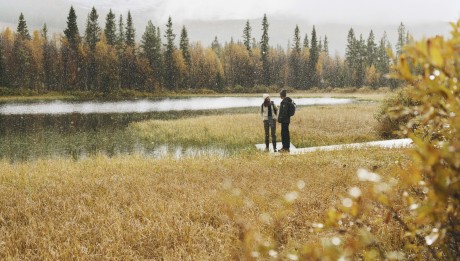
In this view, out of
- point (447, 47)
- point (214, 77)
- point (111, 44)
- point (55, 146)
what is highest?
point (111, 44)

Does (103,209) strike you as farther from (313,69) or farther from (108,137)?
(313,69)

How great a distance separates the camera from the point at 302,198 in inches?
269

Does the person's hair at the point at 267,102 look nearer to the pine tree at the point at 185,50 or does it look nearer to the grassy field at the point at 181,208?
the grassy field at the point at 181,208

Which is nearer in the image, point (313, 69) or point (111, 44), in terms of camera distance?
point (111, 44)

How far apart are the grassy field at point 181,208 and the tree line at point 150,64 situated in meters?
73.6

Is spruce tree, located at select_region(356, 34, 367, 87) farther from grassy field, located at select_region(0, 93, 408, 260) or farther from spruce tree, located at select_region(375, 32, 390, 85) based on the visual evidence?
grassy field, located at select_region(0, 93, 408, 260)

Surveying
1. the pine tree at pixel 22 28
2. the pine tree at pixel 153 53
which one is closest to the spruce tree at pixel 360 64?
the pine tree at pixel 153 53

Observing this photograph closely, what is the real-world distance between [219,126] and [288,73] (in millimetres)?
92447

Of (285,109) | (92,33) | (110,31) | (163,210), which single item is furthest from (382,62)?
(163,210)

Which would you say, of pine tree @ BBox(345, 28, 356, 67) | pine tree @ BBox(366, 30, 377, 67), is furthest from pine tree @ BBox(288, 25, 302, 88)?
pine tree @ BBox(366, 30, 377, 67)

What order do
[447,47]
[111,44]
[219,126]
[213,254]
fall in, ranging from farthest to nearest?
[111,44] → [219,126] → [213,254] → [447,47]

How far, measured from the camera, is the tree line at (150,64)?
261 ft

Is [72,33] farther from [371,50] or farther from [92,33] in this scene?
[371,50]

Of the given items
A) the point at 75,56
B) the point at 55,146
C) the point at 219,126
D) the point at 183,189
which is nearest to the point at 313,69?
the point at 75,56
